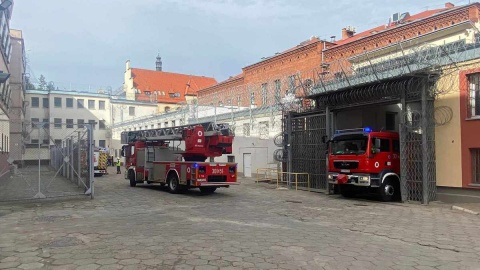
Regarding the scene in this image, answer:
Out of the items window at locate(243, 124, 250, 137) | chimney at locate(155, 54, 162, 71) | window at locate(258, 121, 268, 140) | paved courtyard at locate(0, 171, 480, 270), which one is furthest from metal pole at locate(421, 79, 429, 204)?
chimney at locate(155, 54, 162, 71)

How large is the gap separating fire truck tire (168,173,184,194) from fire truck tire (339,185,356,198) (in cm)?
718

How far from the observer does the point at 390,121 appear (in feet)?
68.8

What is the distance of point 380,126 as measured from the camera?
20828 millimetres

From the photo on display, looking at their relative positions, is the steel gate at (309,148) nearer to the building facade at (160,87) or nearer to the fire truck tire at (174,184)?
the fire truck tire at (174,184)

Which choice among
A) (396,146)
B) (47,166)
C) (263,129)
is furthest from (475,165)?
(47,166)

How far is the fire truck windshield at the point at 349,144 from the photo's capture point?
627 inches

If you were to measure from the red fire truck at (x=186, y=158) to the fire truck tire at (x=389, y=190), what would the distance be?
6.16m

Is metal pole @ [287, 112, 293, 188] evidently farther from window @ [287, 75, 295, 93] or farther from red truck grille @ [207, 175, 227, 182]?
red truck grille @ [207, 175, 227, 182]

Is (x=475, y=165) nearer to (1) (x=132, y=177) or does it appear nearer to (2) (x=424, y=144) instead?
(2) (x=424, y=144)

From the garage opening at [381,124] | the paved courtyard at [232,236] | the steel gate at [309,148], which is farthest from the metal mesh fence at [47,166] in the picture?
the garage opening at [381,124]

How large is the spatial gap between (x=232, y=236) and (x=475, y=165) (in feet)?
35.1

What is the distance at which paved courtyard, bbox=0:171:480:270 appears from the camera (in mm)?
6660

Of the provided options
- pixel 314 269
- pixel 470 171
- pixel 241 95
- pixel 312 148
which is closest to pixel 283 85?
pixel 312 148

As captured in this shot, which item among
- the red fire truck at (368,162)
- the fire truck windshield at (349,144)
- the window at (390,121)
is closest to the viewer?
the red fire truck at (368,162)
